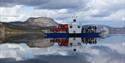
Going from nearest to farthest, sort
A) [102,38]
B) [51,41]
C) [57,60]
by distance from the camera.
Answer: [57,60] < [51,41] < [102,38]

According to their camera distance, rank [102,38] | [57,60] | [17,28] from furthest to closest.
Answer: [17,28] → [102,38] → [57,60]

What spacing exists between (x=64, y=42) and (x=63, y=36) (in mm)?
1432

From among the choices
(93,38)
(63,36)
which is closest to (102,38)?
(93,38)

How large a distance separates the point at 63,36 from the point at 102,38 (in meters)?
2.11

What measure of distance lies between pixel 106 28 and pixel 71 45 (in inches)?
164

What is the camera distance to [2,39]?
66.5ft

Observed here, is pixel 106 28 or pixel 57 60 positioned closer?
pixel 57 60

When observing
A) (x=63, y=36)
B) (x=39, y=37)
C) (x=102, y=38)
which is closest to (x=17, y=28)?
(x=39, y=37)

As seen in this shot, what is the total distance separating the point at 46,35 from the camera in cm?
2128

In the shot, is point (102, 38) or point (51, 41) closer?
point (51, 41)

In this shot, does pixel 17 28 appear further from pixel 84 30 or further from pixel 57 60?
pixel 57 60

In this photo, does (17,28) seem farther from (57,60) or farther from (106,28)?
(57,60)

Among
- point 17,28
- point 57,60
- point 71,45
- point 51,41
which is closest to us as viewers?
point 57,60

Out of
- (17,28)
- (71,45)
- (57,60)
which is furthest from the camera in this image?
(17,28)
